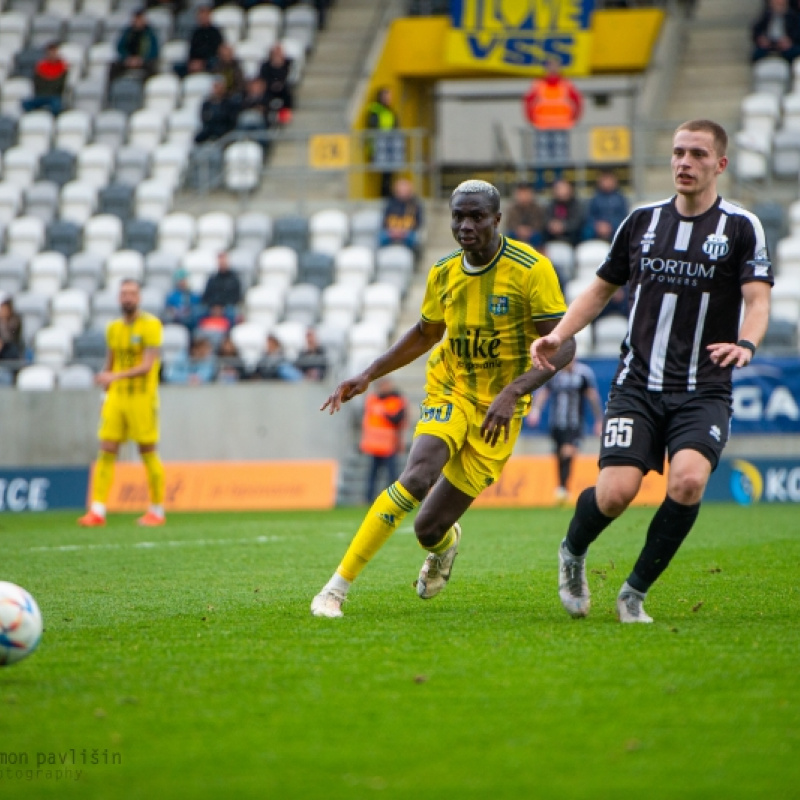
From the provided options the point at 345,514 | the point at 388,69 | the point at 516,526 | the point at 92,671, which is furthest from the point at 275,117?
the point at 92,671

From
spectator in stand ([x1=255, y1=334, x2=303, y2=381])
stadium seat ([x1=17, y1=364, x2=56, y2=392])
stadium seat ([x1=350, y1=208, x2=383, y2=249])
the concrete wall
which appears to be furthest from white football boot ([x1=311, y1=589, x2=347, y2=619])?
stadium seat ([x1=350, y1=208, x2=383, y2=249])

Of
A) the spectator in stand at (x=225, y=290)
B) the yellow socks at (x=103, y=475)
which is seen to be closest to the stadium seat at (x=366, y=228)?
the spectator in stand at (x=225, y=290)

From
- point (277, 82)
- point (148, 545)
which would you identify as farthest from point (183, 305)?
point (148, 545)

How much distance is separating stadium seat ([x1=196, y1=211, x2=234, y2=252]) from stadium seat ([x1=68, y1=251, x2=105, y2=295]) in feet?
6.18

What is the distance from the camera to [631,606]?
681cm

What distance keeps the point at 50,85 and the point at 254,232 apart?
22.5ft

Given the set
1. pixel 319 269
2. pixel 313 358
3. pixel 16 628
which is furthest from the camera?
pixel 319 269

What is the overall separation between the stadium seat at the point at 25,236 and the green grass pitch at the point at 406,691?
Answer: 686 inches

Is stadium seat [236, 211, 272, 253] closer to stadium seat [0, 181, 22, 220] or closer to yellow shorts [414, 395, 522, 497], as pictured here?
stadium seat [0, 181, 22, 220]

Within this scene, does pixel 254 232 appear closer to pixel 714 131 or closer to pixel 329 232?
pixel 329 232

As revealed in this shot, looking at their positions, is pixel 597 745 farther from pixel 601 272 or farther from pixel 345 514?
pixel 345 514

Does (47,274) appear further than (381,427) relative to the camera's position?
Yes

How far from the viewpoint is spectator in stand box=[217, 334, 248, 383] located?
21281 mm

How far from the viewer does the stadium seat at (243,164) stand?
1039 inches
